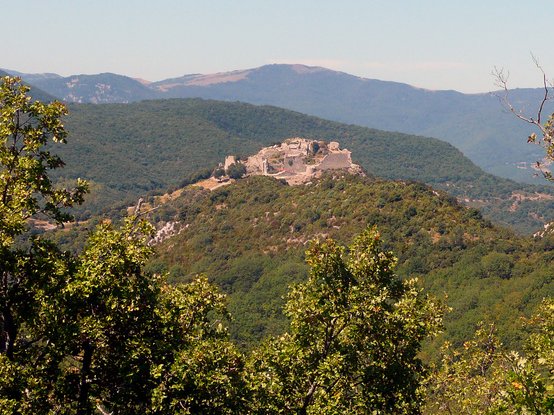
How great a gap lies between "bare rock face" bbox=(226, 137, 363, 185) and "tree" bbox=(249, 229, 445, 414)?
111 metres

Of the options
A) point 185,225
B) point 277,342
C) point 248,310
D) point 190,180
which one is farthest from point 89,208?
point 277,342

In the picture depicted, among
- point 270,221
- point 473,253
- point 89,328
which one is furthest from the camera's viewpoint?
point 270,221

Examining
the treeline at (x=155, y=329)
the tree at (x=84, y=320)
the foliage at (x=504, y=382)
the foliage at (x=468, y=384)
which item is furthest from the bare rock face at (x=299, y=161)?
the tree at (x=84, y=320)

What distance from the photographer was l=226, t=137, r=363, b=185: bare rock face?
13275 cm

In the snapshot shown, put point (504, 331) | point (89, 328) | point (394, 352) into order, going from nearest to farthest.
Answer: point (89, 328), point (394, 352), point (504, 331)

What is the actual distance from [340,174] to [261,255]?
34405mm

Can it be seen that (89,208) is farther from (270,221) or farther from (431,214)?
(431,214)

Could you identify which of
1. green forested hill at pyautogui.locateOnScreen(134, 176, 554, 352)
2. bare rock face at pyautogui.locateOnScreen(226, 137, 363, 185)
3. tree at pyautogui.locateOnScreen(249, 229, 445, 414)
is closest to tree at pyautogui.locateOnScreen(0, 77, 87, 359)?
tree at pyautogui.locateOnScreen(249, 229, 445, 414)

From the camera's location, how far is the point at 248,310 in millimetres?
78000

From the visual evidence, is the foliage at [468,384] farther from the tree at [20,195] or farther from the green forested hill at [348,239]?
the green forested hill at [348,239]

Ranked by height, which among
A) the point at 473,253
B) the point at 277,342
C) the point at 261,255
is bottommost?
the point at 261,255

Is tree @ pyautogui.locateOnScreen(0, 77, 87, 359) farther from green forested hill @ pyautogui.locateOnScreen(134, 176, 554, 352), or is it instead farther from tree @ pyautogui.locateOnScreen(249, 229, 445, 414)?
green forested hill @ pyautogui.locateOnScreen(134, 176, 554, 352)

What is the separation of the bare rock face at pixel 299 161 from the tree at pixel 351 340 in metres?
111

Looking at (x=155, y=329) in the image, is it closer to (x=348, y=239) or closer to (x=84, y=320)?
(x=84, y=320)
